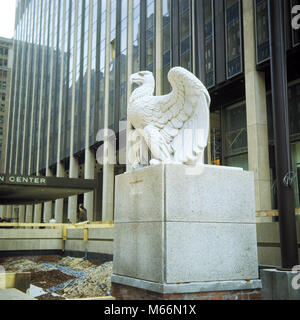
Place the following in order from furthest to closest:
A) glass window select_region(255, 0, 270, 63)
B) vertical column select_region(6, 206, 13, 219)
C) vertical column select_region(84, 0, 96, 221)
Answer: vertical column select_region(6, 206, 13, 219) → vertical column select_region(84, 0, 96, 221) → glass window select_region(255, 0, 270, 63)

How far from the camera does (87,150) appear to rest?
1312 inches

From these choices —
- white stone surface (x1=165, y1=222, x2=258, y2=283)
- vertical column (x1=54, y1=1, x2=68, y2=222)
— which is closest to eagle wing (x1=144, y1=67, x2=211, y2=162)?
white stone surface (x1=165, y1=222, x2=258, y2=283)

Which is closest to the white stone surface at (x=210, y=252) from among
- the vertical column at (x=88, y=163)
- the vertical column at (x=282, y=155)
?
the vertical column at (x=282, y=155)

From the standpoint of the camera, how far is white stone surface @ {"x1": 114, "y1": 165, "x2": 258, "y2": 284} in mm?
5906

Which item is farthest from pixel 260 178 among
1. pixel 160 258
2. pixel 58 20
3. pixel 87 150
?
pixel 58 20

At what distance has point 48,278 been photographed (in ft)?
46.2

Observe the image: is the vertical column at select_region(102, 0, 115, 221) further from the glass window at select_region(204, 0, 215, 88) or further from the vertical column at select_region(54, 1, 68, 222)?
the glass window at select_region(204, 0, 215, 88)

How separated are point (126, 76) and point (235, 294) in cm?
2354

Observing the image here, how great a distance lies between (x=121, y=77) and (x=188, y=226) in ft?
78.6

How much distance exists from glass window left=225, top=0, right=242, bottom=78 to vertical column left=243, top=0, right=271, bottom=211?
0.49 m

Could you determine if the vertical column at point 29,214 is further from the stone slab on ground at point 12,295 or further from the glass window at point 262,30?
the stone slab on ground at point 12,295

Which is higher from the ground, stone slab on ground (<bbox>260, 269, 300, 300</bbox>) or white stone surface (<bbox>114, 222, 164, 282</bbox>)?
white stone surface (<bbox>114, 222, 164, 282</bbox>)

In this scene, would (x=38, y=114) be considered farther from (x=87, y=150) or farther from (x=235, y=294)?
(x=235, y=294)

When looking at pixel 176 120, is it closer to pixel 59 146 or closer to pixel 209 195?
pixel 209 195
